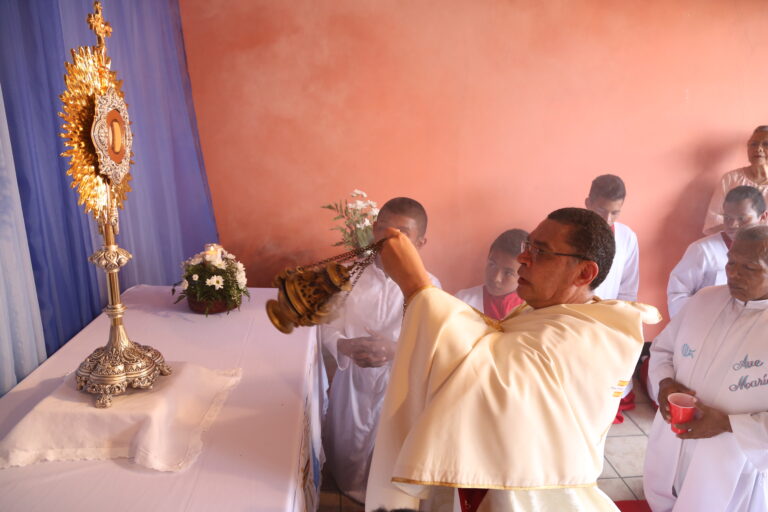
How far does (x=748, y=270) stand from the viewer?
2.83 m

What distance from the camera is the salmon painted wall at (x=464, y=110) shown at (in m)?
4.35

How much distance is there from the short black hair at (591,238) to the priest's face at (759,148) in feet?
12.9

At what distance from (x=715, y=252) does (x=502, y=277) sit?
1861 millimetres

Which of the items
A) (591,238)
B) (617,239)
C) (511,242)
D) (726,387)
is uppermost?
(591,238)

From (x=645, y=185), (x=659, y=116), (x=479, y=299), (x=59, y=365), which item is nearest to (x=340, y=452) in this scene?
(x=479, y=299)

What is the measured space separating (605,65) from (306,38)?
2503 millimetres

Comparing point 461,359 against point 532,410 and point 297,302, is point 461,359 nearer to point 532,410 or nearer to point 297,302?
point 532,410

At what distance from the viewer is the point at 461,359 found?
158 cm

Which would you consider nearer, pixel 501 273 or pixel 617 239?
pixel 501 273

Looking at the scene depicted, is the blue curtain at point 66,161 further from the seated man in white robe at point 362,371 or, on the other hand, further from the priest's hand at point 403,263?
the priest's hand at point 403,263

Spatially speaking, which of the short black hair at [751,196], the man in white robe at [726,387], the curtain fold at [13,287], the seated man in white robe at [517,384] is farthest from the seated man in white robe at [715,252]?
the curtain fold at [13,287]

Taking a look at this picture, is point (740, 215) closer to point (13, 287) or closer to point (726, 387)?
point (726, 387)

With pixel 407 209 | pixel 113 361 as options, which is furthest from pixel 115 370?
pixel 407 209

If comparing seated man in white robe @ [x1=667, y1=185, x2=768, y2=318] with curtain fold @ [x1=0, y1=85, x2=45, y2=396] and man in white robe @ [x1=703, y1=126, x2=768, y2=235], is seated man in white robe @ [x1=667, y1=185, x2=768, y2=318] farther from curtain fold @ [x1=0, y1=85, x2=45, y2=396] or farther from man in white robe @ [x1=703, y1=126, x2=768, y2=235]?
curtain fold @ [x1=0, y1=85, x2=45, y2=396]
